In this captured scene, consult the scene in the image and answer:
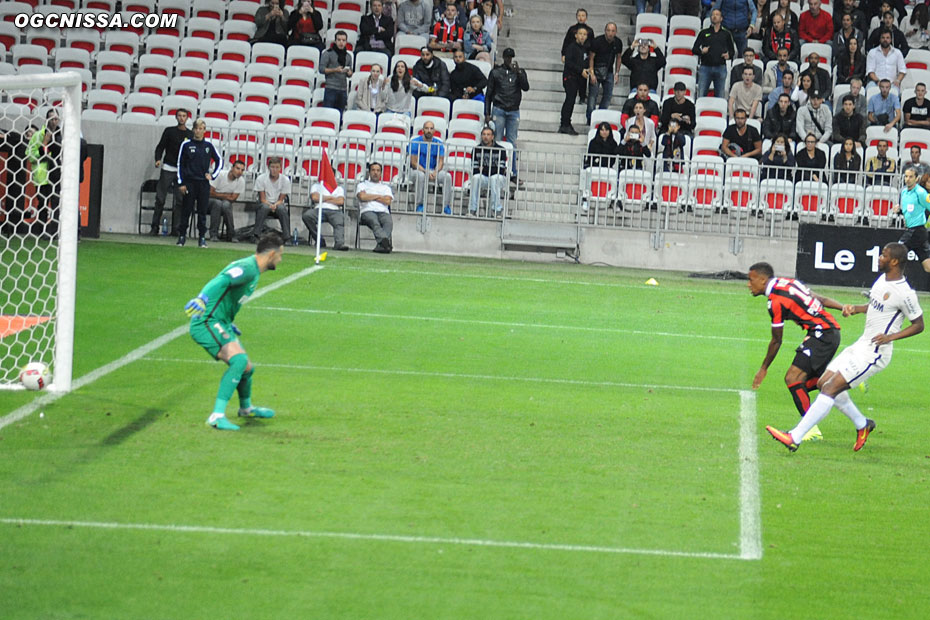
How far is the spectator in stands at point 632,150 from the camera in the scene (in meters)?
23.5

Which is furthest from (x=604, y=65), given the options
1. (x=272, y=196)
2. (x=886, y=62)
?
(x=272, y=196)

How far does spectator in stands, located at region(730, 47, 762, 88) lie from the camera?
82.6 ft

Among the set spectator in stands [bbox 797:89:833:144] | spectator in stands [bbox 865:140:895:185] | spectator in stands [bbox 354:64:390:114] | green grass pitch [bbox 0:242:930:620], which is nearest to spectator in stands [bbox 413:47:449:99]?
spectator in stands [bbox 354:64:390:114]

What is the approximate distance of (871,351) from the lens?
988cm

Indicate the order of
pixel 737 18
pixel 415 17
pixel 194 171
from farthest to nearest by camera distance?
pixel 415 17, pixel 737 18, pixel 194 171

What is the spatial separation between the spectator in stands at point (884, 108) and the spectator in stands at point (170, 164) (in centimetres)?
1348

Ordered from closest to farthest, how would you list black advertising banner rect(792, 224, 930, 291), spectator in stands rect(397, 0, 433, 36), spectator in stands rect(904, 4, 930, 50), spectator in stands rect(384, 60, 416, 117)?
black advertising banner rect(792, 224, 930, 291), spectator in stands rect(384, 60, 416, 117), spectator in stands rect(397, 0, 433, 36), spectator in stands rect(904, 4, 930, 50)

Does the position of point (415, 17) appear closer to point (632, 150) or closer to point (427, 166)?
point (427, 166)

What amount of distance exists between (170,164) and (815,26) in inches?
555

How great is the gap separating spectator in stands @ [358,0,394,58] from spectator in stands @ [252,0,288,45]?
5.98ft

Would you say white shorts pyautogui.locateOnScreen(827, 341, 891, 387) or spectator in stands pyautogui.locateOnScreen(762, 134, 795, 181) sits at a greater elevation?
spectator in stands pyautogui.locateOnScreen(762, 134, 795, 181)

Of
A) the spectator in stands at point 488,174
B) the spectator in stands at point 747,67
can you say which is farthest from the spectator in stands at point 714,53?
the spectator in stands at point 488,174

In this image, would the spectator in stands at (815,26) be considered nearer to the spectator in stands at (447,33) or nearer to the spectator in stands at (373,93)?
the spectator in stands at (447,33)

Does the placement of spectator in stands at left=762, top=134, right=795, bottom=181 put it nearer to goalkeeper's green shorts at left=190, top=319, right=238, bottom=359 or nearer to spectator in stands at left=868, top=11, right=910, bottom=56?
spectator in stands at left=868, top=11, right=910, bottom=56
